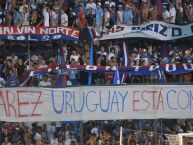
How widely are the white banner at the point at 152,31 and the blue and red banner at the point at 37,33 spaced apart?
4.14 ft

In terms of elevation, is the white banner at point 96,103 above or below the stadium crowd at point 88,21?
below

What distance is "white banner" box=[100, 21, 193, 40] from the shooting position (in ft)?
69.2

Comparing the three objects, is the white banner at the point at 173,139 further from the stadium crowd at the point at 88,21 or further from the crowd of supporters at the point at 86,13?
the crowd of supporters at the point at 86,13

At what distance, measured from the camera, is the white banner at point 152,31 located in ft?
69.2

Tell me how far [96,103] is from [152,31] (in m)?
6.72

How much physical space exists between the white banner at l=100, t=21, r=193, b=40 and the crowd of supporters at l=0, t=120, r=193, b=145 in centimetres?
530

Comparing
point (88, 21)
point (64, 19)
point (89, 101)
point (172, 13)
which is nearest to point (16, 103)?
point (89, 101)

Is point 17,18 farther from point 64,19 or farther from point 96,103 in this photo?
point 96,103

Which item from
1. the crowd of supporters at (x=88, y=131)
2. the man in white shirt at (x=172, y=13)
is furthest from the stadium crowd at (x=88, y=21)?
the crowd of supporters at (x=88, y=131)

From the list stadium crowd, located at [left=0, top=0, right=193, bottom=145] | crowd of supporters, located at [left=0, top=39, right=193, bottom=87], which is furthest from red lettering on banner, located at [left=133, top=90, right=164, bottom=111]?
crowd of supporters, located at [left=0, top=39, right=193, bottom=87]

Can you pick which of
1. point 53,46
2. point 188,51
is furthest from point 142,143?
point 53,46

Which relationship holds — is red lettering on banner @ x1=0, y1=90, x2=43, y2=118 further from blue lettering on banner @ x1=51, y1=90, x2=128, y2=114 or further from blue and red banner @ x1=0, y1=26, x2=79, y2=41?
blue and red banner @ x1=0, y1=26, x2=79, y2=41

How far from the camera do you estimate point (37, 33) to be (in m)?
20.6

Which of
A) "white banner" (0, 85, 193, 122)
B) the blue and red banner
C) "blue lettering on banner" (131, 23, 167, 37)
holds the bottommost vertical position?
"white banner" (0, 85, 193, 122)
